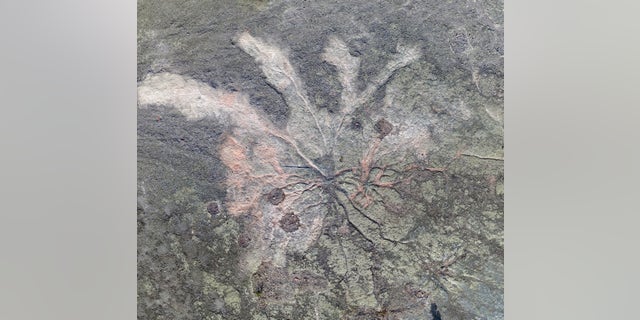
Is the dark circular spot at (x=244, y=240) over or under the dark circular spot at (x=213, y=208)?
under

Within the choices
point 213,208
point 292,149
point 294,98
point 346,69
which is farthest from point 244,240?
point 346,69

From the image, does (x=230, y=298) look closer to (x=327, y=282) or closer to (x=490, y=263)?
(x=327, y=282)

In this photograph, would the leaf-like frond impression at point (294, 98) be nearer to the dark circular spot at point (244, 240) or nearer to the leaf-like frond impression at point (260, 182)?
the leaf-like frond impression at point (260, 182)

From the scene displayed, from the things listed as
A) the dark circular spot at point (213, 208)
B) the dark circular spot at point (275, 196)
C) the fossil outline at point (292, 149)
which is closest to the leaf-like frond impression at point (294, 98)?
the fossil outline at point (292, 149)

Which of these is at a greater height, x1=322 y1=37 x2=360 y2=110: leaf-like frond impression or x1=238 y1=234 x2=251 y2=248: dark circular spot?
x1=322 y1=37 x2=360 y2=110: leaf-like frond impression

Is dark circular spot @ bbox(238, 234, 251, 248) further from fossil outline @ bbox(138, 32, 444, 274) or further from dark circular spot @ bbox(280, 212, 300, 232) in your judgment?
dark circular spot @ bbox(280, 212, 300, 232)

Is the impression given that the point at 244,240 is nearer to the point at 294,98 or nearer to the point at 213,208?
the point at 213,208

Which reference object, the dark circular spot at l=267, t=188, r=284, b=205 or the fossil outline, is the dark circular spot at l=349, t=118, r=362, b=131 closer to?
the fossil outline

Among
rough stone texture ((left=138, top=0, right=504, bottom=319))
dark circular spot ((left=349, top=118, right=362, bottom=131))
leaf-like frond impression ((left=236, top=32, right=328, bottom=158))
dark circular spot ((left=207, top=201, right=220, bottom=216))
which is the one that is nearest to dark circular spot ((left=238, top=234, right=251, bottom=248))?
rough stone texture ((left=138, top=0, right=504, bottom=319))

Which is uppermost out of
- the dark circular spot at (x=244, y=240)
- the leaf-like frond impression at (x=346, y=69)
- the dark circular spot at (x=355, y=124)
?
the leaf-like frond impression at (x=346, y=69)

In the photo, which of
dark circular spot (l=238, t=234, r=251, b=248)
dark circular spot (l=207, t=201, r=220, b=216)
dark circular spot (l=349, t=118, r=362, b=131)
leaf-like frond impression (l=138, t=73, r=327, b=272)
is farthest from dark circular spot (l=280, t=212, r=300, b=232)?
dark circular spot (l=349, t=118, r=362, b=131)

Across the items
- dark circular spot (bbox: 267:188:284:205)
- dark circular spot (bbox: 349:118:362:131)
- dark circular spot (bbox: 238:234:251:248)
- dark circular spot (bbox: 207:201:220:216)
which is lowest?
dark circular spot (bbox: 238:234:251:248)
